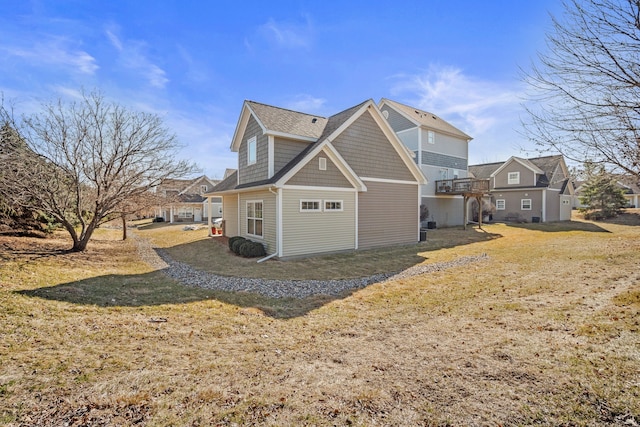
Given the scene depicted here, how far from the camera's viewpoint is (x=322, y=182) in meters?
13.2

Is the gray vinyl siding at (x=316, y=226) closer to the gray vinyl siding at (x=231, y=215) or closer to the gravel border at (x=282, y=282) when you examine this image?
the gravel border at (x=282, y=282)

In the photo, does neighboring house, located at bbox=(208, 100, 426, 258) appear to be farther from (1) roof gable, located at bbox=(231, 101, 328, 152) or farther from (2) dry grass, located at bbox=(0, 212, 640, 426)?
(2) dry grass, located at bbox=(0, 212, 640, 426)

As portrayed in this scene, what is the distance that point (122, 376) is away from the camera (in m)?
3.67

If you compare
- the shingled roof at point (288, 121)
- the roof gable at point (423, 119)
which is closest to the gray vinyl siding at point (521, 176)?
the roof gable at point (423, 119)

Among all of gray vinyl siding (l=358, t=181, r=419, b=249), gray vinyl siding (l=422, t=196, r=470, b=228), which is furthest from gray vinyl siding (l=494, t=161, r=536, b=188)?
gray vinyl siding (l=358, t=181, r=419, b=249)

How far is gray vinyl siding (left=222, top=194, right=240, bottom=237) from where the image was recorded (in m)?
18.1

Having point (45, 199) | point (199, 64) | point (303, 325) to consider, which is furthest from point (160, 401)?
point (199, 64)

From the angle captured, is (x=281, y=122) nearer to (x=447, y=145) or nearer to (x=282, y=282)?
(x=282, y=282)

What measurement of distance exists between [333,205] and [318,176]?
5.13 ft

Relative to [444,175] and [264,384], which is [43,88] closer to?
[264,384]

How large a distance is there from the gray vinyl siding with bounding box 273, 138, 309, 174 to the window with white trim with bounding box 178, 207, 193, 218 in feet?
105

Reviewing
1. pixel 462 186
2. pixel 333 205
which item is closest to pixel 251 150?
pixel 333 205

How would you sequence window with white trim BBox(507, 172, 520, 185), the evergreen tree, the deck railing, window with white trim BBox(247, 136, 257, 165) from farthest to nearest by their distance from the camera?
window with white trim BBox(507, 172, 520, 185) < the evergreen tree < the deck railing < window with white trim BBox(247, 136, 257, 165)

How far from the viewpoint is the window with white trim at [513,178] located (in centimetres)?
3206
